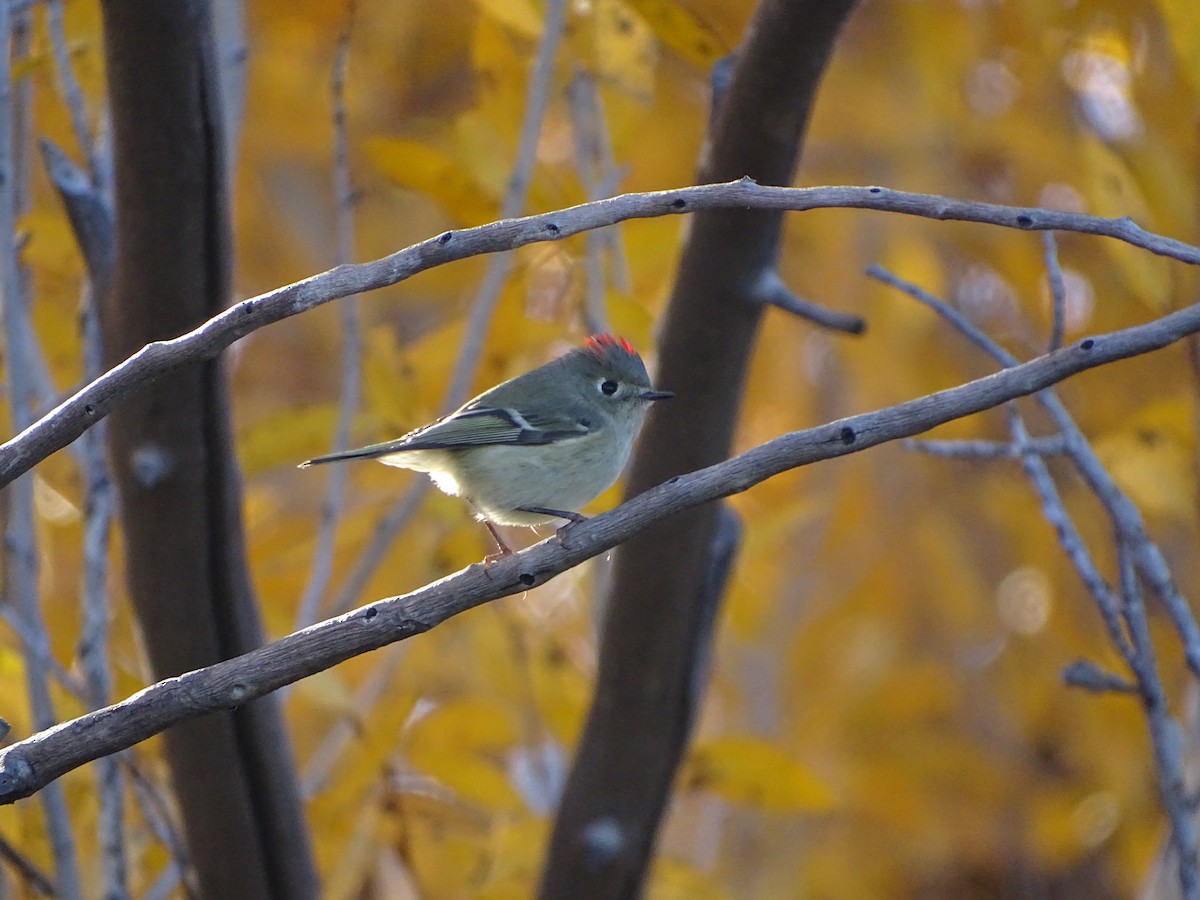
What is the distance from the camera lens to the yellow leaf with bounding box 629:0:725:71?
1779 millimetres

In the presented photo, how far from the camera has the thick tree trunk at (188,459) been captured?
1.42m

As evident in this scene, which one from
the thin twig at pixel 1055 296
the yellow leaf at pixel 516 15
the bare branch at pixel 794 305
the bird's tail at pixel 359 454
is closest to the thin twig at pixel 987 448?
the thin twig at pixel 1055 296

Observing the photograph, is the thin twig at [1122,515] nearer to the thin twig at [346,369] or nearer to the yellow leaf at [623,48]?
the yellow leaf at [623,48]

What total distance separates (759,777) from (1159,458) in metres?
0.85

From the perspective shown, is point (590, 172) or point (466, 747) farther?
point (466, 747)

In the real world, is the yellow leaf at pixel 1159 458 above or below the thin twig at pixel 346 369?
below

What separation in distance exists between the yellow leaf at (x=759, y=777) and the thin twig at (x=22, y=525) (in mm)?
1013

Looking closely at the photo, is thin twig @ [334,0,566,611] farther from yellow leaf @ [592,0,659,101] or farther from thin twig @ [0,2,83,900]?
thin twig @ [0,2,83,900]

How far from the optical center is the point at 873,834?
3695 millimetres

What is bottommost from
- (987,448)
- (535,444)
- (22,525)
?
(987,448)

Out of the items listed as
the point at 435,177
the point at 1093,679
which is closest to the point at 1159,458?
the point at 1093,679

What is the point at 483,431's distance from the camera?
2125 mm

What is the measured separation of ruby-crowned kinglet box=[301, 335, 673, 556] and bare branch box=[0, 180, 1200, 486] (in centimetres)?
77

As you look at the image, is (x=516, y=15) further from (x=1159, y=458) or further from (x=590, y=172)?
(x=1159, y=458)
